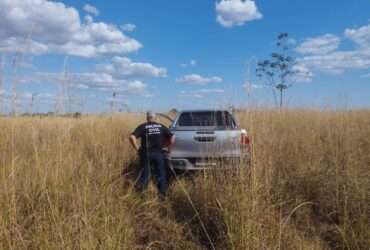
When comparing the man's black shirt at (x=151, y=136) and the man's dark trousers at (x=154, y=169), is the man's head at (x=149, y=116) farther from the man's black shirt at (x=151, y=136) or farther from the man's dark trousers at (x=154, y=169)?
the man's dark trousers at (x=154, y=169)

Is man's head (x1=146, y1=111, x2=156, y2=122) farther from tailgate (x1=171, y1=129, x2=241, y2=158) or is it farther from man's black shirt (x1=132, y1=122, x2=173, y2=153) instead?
tailgate (x1=171, y1=129, x2=241, y2=158)

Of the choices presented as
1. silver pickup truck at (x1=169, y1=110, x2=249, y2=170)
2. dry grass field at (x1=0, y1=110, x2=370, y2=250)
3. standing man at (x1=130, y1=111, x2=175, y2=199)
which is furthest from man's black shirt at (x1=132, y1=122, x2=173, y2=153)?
dry grass field at (x1=0, y1=110, x2=370, y2=250)

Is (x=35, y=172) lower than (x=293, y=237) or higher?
higher

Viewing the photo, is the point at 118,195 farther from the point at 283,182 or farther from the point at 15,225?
the point at 283,182

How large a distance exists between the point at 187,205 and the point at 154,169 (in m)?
1.25

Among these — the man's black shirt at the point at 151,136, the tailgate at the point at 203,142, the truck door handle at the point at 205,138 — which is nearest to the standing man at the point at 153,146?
the man's black shirt at the point at 151,136

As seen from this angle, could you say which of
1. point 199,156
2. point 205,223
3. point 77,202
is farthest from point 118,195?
point 199,156

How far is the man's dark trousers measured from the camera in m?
4.45

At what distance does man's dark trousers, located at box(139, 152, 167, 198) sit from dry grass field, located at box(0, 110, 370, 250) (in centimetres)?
20

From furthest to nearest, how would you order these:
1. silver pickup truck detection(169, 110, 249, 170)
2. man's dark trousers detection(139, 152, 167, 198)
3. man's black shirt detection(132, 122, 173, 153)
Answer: man's black shirt detection(132, 122, 173, 153)
man's dark trousers detection(139, 152, 167, 198)
silver pickup truck detection(169, 110, 249, 170)

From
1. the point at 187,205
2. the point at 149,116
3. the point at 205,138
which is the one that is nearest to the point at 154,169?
the point at 149,116

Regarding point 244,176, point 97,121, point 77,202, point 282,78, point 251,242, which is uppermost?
point 282,78

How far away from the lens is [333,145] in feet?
17.7

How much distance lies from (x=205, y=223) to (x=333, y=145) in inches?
140
